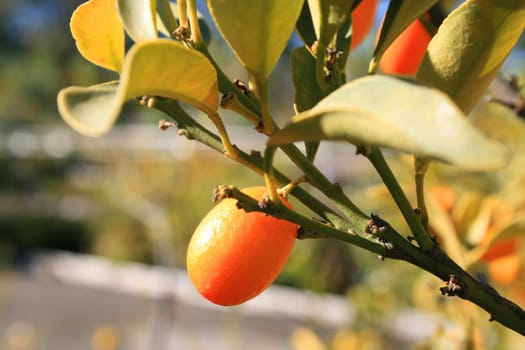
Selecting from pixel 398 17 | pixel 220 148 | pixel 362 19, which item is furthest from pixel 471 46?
pixel 362 19

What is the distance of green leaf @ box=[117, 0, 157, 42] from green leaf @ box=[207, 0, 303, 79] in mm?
60

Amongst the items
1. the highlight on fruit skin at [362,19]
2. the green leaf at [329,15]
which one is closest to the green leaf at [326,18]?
the green leaf at [329,15]

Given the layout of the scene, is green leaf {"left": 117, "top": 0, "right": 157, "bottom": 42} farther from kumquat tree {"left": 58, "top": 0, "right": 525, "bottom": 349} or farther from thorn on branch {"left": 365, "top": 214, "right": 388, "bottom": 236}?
thorn on branch {"left": 365, "top": 214, "right": 388, "bottom": 236}

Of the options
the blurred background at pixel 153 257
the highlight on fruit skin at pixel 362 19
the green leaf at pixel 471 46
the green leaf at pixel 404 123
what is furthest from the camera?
the blurred background at pixel 153 257

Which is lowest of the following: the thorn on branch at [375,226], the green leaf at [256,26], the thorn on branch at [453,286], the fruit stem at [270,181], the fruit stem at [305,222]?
the thorn on branch at [453,286]

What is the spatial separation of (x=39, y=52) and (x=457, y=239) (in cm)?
1693

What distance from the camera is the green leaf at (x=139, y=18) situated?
0.32 meters

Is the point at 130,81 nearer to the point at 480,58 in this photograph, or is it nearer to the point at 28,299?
the point at 480,58

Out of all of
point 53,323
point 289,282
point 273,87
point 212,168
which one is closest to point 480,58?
point 289,282

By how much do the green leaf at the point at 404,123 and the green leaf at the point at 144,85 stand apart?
0.06 metres

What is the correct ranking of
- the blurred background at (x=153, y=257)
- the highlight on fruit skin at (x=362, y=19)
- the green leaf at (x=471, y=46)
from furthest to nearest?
1. the blurred background at (x=153, y=257)
2. the highlight on fruit skin at (x=362, y=19)
3. the green leaf at (x=471, y=46)

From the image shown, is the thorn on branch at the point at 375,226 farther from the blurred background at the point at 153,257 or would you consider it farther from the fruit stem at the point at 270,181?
the blurred background at the point at 153,257

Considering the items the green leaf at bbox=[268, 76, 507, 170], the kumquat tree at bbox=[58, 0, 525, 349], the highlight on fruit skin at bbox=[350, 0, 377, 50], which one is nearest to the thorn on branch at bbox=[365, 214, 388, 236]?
the kumquat tree at bbox=[58, 0, 525, 349]

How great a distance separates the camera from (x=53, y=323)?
205 inches
